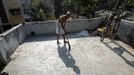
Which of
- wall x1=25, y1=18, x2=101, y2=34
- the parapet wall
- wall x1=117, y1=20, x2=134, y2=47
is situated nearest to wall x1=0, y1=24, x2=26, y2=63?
the parapet wall

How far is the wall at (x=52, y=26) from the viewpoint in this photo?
7898mm

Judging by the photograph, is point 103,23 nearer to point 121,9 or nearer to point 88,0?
point 121,9

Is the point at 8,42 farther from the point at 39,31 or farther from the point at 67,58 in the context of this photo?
the point at 39,31

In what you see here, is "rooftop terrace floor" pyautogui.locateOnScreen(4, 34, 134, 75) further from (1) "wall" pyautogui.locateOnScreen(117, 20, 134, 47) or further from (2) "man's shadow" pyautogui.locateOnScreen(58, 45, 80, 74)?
(1) "wall" pyautogui.locateOnScreen(117, 20, 134, 47)

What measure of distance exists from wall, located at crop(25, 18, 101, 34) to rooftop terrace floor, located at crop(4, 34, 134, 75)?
5.20ft

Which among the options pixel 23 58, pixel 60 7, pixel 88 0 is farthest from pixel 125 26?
pixel 60 7

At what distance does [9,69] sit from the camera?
14.5ft

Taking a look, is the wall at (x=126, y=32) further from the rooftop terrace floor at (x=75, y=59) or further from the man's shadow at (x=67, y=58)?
the man's shadow at (x=67, y=58)

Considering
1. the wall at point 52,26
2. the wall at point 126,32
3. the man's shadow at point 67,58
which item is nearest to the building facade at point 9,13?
the wall at point 52,26

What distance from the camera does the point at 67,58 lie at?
4.89 meters

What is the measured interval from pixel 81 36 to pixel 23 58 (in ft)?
9.77

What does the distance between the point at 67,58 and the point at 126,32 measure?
2.44 m

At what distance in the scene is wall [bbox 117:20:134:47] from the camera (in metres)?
5.47

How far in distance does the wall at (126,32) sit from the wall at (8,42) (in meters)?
3.98
